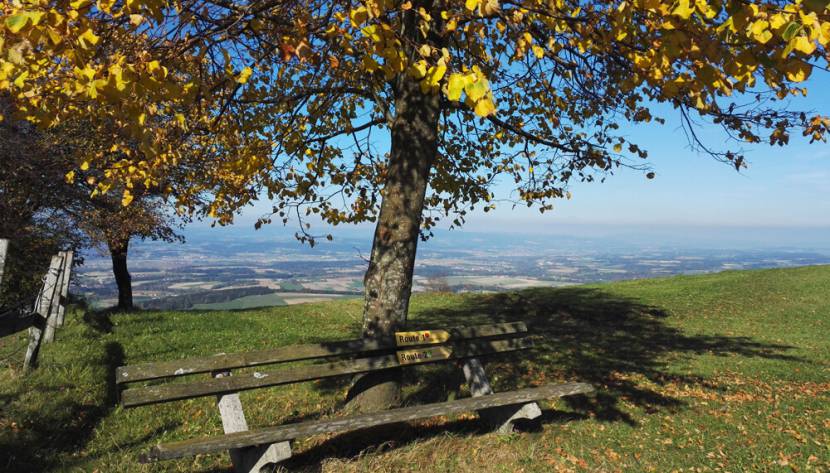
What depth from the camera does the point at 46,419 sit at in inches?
236

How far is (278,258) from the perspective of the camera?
575 feet

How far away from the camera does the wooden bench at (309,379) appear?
439 cm

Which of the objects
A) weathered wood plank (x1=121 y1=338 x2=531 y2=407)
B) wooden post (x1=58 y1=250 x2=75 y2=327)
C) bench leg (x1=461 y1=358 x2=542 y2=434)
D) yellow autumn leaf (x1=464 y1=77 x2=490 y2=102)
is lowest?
bench leg (x1=461 y1=358 x2=542 y2=434)

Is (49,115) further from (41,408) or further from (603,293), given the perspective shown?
(603,293)

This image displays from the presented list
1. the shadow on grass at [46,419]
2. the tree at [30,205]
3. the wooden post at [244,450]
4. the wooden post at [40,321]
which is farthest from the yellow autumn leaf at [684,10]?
the tree at [30,205]

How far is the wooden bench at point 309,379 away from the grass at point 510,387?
612mm

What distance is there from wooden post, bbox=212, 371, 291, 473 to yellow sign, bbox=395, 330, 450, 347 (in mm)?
1623

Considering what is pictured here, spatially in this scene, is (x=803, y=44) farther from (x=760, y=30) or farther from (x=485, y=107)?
(x=485, y=107)

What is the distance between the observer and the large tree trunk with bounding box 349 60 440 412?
6082mm

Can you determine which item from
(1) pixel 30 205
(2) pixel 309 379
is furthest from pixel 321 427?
(1) pixel 30 205

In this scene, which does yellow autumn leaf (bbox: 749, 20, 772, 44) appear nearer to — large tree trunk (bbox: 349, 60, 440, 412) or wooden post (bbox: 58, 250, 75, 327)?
large tree trunk (bbox: 349, 60, 440, 412)

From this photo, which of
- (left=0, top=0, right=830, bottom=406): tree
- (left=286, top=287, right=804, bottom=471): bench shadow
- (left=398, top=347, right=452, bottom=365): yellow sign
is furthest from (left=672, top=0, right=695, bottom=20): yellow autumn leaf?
(left=286, top=287, right=804, bottom=471): bench shadow

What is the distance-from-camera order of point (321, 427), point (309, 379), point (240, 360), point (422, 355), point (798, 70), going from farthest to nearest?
point (422, 355) < point (309, 379) < point (240, 360) < point (321, 427) < point (798, 70)

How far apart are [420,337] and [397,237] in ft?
4.01
